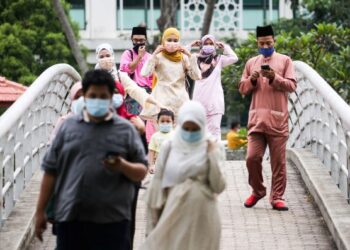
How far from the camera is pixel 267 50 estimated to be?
13.4m

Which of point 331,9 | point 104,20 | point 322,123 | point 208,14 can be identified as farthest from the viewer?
point 104,20

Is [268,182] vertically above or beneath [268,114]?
beneath

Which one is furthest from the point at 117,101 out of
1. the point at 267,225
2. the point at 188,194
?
the point at 267,225

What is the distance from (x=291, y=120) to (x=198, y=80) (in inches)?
154

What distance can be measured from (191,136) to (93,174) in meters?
0.83

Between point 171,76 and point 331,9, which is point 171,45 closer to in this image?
point 171,76

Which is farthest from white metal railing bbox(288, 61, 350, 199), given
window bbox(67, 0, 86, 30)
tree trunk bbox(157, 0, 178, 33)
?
window bbox(67, 0, 86, 30)

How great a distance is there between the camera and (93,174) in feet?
29.0

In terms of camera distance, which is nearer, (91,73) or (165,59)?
(91,73)

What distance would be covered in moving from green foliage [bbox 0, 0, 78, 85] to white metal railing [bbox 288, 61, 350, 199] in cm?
1525

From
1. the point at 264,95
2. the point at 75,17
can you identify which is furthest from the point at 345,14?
the point at 264,95

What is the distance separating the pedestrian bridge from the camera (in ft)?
39.1

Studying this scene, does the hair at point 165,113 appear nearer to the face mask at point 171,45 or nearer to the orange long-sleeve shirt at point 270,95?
the orange long-sleeve shirt at point 270,95

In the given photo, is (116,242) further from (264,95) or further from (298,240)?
(264,95)
